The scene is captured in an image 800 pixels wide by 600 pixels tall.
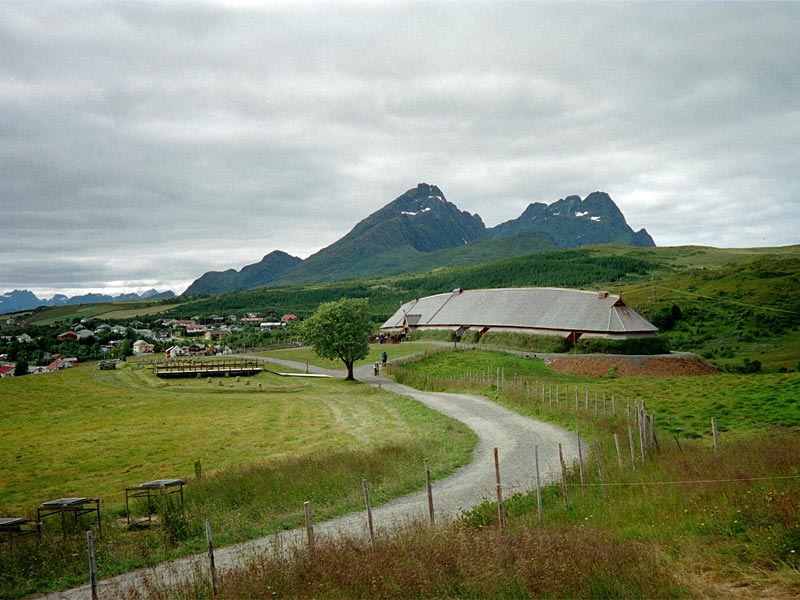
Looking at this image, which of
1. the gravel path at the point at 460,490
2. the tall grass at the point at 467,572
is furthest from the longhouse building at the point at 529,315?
the tall grass at the point at 467,572

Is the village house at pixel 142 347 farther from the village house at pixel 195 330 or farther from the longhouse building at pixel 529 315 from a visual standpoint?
the longhouse building at pixel 529 315

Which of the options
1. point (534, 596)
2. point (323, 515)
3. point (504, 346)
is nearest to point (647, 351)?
point (504, 346)

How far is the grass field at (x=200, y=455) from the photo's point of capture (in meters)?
14.0

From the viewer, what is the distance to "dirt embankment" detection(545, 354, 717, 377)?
192 feet

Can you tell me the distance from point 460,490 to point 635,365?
48127 mm

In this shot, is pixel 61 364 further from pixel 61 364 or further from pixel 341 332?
pixel 341 332

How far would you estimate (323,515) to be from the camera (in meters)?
15.5

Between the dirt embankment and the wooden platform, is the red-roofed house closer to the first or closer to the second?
the wooden platform

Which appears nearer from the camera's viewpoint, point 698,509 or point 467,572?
point 467,572

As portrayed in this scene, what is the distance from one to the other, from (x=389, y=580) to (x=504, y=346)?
225 ft

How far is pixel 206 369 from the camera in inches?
2709

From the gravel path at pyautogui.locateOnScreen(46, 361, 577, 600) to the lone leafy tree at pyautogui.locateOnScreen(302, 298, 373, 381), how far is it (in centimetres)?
2510

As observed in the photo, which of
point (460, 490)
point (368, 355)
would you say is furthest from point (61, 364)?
point (460, 490)

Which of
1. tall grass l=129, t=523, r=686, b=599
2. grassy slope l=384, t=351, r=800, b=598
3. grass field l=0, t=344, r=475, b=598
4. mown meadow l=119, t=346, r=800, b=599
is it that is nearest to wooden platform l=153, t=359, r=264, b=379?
grass field l=0, t=344, r=475, b=598
